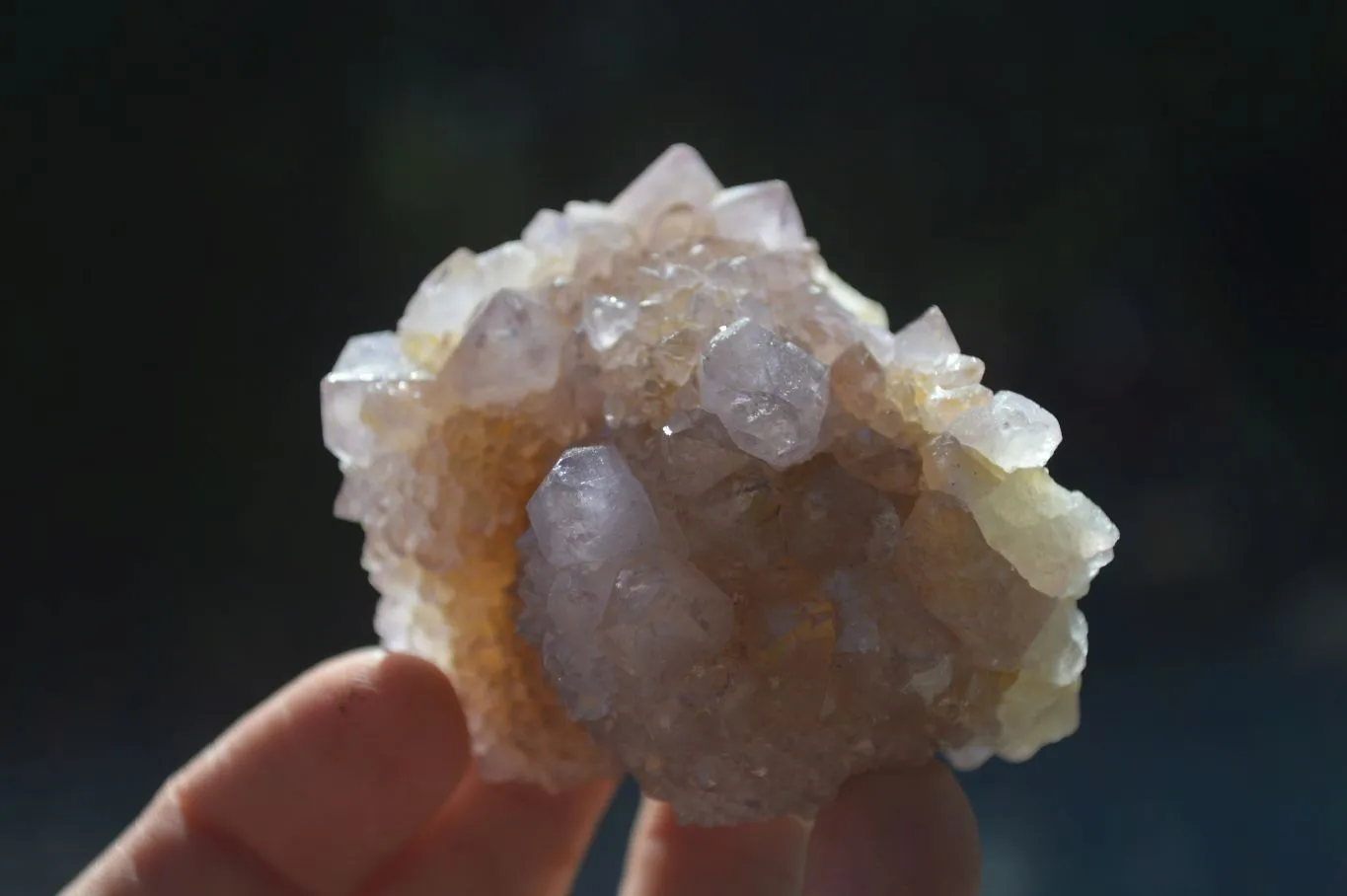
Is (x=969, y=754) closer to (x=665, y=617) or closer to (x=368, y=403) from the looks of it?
(x=665, y=617)

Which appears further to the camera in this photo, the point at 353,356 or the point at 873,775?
the point at 353,356

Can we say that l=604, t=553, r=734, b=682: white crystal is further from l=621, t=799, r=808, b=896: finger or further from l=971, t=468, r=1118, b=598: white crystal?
l=621, t=799, r=808, b=896: finger

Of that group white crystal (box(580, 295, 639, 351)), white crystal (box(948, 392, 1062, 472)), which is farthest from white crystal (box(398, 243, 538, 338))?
white crystal (box(948, 392, 1062, 472))

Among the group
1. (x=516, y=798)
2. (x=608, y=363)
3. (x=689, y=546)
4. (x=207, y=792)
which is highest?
(x=608, y=363)

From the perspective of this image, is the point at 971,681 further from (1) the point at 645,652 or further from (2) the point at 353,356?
(2) the point at 353,356

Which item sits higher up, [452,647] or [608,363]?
[608,363]

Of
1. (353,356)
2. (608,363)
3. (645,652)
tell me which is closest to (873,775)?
(645,652)

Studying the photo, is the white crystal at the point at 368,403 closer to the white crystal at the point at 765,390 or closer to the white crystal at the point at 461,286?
the white crystal at the point at 461,286
